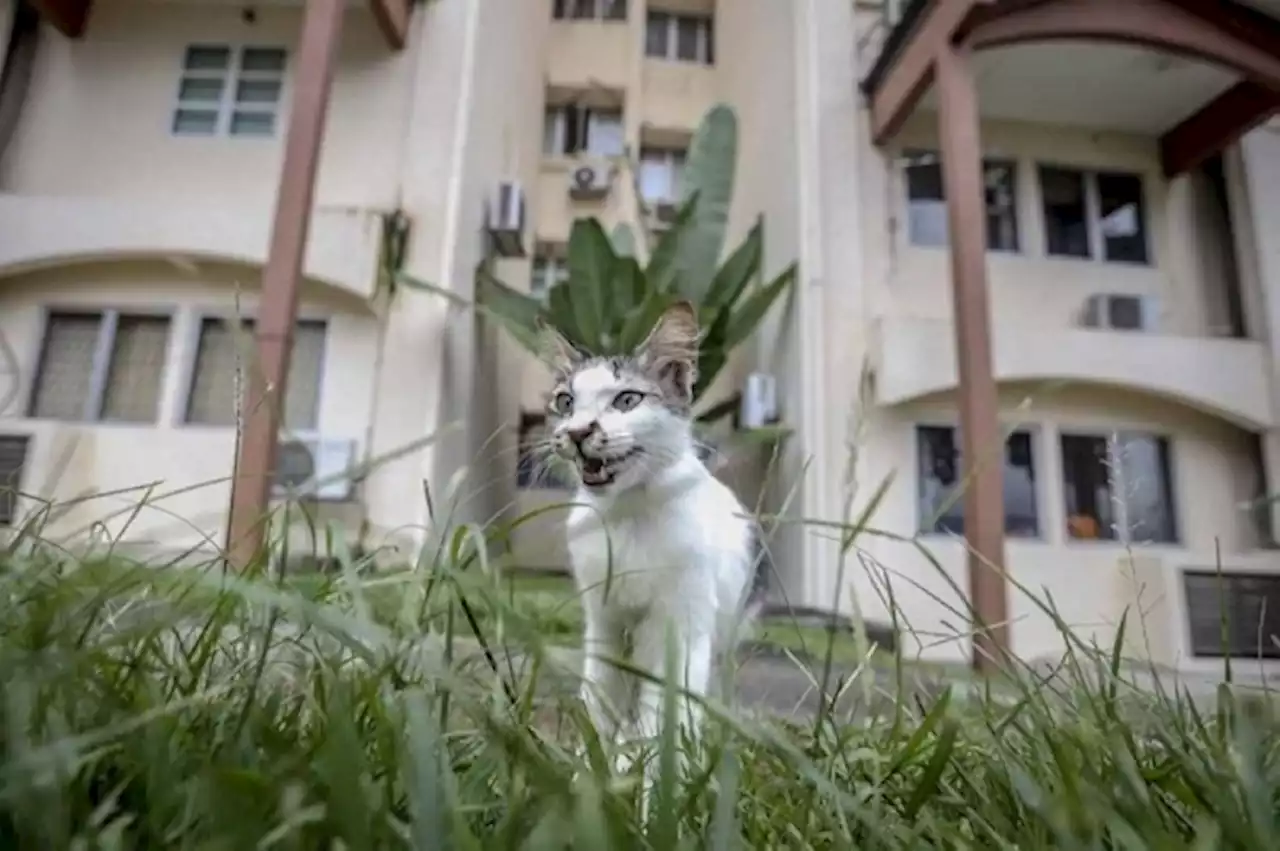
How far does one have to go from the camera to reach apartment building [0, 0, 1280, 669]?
3855 millimetres

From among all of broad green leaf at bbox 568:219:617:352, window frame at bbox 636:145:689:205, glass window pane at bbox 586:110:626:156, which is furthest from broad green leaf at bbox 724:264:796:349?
glass window pane at bbox 586:110:626:156

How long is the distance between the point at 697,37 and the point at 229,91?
3982mm

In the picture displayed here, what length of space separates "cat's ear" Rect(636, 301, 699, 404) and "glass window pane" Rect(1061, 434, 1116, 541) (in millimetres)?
3524

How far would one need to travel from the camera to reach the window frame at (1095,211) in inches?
181

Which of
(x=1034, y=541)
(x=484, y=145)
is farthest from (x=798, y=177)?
(x=1034, y=541)

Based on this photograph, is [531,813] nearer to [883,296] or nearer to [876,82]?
[883,296]

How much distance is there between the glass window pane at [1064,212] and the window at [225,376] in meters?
3.88

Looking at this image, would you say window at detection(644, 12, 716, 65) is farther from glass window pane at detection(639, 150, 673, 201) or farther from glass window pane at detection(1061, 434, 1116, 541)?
glass window pane at detection(1061, 434, 1116, 541)

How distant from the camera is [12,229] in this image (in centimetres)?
393

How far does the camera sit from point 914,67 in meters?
3.96

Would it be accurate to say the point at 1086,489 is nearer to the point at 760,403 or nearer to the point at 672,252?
the point at 760,403

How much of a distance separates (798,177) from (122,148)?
3.48m

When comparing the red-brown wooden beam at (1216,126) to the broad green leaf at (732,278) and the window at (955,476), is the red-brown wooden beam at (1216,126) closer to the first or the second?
Result: the window at (955,476)

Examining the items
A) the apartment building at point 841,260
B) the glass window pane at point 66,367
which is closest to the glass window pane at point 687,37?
the apartment building at point 841,260
